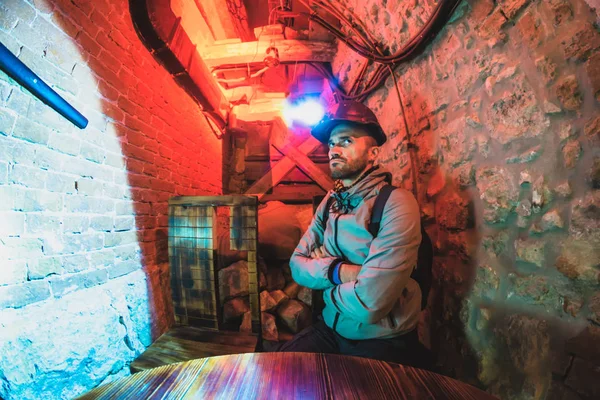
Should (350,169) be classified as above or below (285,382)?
above

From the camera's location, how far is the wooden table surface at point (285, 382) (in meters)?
0.75

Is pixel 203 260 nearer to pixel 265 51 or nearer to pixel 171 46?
pixel 171 46

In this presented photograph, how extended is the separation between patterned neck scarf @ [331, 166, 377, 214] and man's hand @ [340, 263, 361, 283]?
17.0 inches

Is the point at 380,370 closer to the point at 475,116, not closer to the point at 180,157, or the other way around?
the point at 475,116

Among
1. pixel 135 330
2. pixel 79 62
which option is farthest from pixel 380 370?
pixel 79 62

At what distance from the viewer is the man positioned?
135 centimetres

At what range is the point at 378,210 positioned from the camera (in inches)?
60.3

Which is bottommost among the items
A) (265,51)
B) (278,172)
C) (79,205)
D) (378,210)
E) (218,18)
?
(378,210)

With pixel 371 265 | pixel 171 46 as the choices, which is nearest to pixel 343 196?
pixel 371 265

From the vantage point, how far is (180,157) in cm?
306

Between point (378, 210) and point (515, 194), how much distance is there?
2.38 feet

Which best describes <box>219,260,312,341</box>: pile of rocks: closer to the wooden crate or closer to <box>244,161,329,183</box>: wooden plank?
the wooden crate

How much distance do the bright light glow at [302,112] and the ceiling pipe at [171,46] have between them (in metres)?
1.54

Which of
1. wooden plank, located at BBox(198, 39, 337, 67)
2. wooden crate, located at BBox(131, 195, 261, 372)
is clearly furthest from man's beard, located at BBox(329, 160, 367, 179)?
wooden plank, located at BBox(198, 39, 337, 67)
